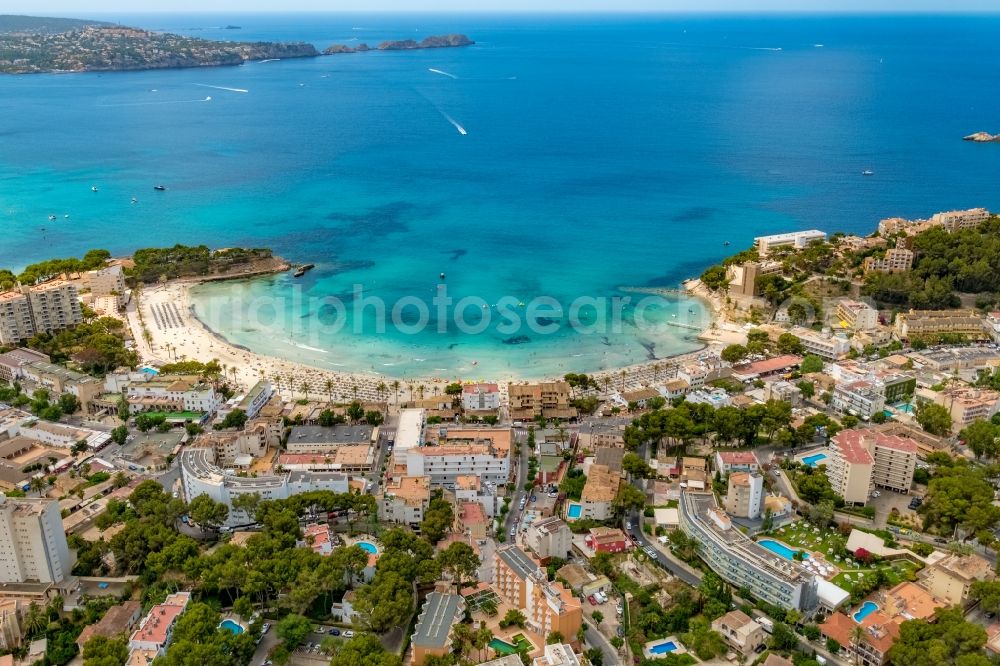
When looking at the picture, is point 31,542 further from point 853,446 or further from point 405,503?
point 853,446

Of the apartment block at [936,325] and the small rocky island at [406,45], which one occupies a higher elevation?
the small rocky island at [406,45]

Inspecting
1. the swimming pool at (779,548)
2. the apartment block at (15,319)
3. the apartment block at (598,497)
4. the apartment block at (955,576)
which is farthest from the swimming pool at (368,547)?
the apartment block at (15,319)

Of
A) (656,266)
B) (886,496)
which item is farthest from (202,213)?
(886,496)

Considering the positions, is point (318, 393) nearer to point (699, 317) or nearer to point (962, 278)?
point (699, 317)

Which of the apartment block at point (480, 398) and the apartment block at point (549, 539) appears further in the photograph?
the apartment block at point (480, 398)

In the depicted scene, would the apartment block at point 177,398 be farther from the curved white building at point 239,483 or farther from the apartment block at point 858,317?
the apartment block at point 858,317

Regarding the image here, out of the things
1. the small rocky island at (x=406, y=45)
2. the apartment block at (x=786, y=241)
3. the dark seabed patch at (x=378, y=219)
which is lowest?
the dark seabed patch at (x=378, y=219)

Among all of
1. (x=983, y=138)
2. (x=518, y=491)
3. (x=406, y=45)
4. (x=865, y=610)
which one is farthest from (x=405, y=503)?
(x=406, y=45)

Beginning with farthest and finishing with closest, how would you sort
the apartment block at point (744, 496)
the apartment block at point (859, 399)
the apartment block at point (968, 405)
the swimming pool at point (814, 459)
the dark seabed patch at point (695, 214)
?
the dark seabed patch at point (695, 214) < the apartment block at point (859, 399) < the apartment block at point (968, 405) < the swimming pool at point (814, 459) < the apartment block at point (744, 496)
